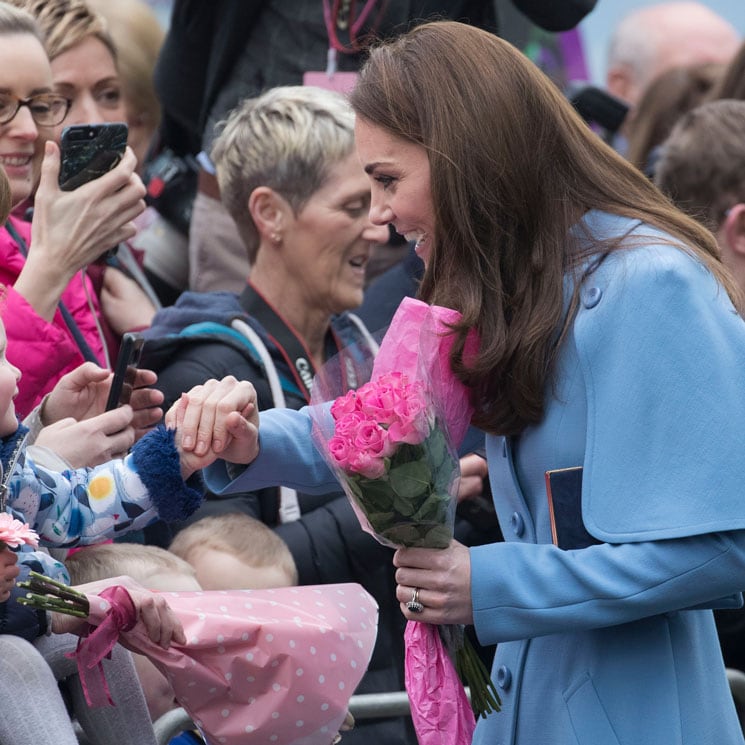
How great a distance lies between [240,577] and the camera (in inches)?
134

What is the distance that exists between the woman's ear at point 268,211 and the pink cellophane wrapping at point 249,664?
181 centimetres

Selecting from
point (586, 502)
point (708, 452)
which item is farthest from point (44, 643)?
point (708, 452)

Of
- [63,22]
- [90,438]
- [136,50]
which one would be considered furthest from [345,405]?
[136,50]

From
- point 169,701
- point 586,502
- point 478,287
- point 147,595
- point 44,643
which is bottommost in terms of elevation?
point 169,701

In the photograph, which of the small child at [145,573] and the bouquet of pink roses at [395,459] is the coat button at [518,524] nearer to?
the bouquet of pink roses at [395,459]

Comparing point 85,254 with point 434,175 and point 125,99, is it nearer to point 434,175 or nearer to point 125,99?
point 434,175

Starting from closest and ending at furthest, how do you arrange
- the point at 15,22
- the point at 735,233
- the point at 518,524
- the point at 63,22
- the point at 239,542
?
1. the point at 518,524
2. the point at 239,542
3. the point at 15,22
4. the point at 63,22
5. the point at 735,233

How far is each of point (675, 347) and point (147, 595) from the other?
1010 millimetres

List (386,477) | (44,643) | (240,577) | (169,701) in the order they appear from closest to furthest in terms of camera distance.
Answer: (386,477) → (44,643) → (169,701) → (240,577)

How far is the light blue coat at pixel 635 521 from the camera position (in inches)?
99.6

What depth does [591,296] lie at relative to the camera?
8.74 ft

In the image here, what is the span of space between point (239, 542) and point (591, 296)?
47.3 inches

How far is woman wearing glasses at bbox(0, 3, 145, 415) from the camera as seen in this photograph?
3.28 m

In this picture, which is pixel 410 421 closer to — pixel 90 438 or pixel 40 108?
pixel 90 438
